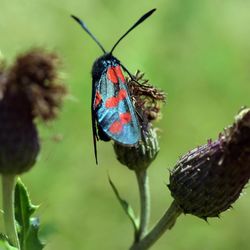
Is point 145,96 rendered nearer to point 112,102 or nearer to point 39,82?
point 112,102

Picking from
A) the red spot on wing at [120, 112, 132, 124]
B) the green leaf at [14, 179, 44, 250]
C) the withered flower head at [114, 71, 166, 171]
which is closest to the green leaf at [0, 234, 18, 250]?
the green leaf at [14, 179, 44, 250]

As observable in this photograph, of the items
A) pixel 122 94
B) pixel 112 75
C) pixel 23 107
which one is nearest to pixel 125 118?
pixel 122 94

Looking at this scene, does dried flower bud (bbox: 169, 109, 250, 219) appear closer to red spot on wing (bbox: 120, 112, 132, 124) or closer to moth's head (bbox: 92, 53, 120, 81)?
red spot on wing (bbox: 120, 112, 132, 124)

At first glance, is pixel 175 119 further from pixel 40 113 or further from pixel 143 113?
pixel 40 113

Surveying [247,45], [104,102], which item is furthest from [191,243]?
[104,102]

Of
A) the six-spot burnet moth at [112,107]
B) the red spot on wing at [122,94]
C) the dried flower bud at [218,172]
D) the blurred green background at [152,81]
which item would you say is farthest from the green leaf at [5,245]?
the blurred green background at [152,81]

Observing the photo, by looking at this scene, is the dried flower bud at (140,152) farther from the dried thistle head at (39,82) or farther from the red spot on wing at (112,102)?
the dried thistle head at (39,82)

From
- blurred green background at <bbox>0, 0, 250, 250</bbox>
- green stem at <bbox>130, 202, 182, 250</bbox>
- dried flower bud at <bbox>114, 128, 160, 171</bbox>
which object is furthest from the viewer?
blurred green background at <bbox>0, 0, 250, 250</bbox>
